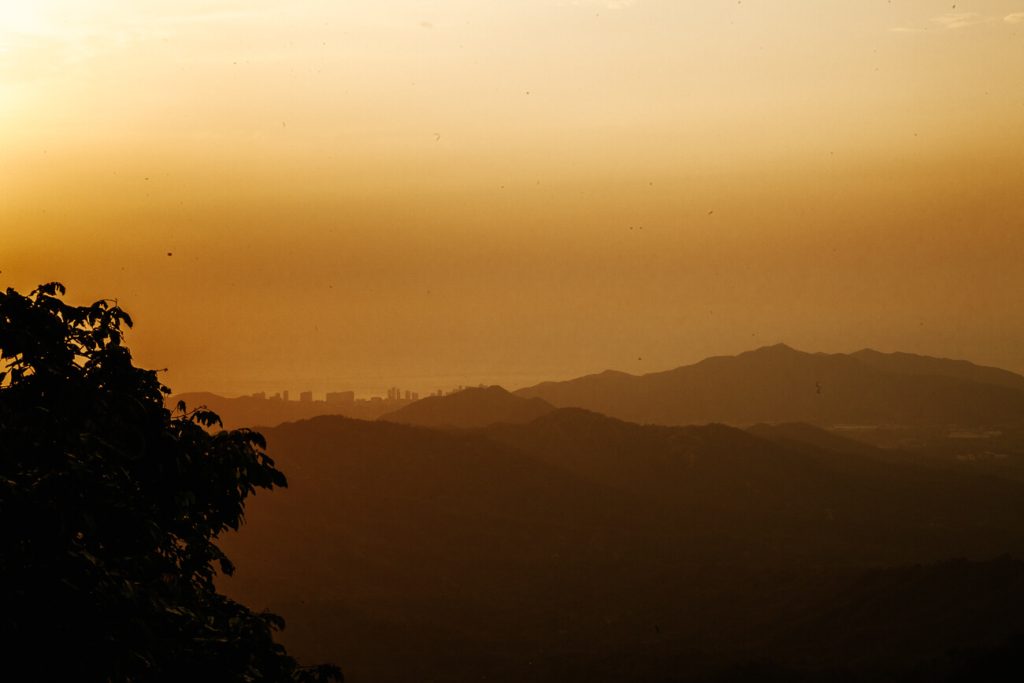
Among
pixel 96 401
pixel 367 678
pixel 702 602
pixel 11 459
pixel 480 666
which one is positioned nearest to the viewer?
pixel 11 459

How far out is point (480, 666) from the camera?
135m

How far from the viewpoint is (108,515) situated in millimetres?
15992

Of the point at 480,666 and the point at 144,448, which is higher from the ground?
the point at 144,448

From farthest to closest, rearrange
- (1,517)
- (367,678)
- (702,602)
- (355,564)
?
(355,564)
(702,602)
(367,678)
(1,517)

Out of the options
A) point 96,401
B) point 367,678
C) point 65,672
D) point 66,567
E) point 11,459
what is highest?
point 96,401

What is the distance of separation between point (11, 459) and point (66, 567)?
8.08 ft

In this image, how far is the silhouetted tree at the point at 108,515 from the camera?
14.3 m

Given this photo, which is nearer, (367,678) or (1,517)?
(1,517)

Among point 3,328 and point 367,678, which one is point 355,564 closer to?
point 367,678

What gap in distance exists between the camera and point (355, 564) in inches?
7436

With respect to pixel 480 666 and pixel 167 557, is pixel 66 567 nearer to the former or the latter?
pixel 167 557

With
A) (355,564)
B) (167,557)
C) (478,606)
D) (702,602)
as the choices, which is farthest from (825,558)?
(167,557)

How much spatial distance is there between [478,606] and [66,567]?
532 feet

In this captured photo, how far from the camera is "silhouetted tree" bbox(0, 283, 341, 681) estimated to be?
14.3 m
